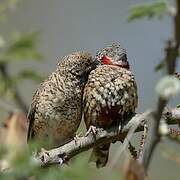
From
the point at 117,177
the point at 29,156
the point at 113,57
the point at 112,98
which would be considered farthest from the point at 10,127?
the point at 113,57

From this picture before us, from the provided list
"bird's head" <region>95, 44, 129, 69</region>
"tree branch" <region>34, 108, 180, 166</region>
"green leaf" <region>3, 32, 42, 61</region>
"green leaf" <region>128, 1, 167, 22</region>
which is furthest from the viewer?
"bird's head" <region>95, 44, 129, 69</region>

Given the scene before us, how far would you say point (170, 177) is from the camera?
3.97m

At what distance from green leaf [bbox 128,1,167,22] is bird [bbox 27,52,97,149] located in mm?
2208

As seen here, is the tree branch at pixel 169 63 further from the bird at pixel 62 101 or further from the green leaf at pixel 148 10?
the bird at pixel 62 101

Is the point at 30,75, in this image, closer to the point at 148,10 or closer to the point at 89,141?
the point at 148,10

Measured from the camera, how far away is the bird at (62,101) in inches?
139

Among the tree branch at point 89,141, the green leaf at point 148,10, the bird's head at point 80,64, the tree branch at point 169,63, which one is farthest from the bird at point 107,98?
the tree branch at point 169,63

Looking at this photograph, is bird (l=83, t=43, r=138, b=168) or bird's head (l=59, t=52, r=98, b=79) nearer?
bird (l=83, t=43, r=138, b=168)

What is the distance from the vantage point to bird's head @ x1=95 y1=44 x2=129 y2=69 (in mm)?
3441

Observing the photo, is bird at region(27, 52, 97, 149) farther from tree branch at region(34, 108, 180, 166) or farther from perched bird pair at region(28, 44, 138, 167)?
tree branch at region(34, 108, 180, 166)

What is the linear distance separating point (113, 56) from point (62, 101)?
1.57 feet

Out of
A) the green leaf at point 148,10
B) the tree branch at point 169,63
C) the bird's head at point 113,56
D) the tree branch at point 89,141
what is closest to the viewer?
the tree branch at point 169,63

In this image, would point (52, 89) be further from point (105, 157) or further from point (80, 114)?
point (105, 157)

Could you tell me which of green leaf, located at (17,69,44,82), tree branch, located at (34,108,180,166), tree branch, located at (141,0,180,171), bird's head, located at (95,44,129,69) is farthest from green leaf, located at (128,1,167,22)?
bird's head, located at (95,44,129,69)
